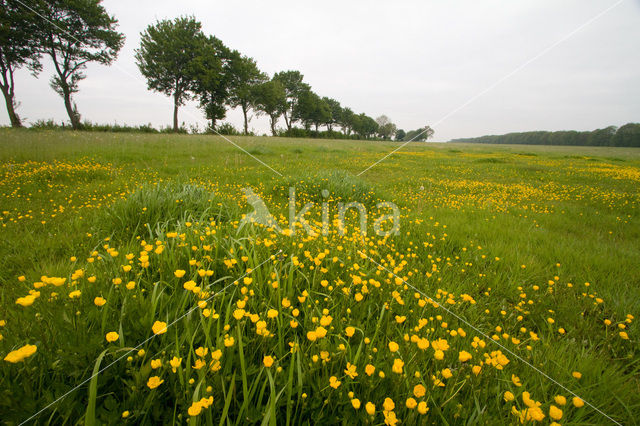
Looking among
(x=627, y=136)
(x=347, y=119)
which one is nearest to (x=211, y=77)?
(x=347, y=119)

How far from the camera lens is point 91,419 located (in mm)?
904

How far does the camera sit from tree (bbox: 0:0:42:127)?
15422 mm

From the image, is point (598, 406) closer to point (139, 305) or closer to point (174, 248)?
point (139, 305)

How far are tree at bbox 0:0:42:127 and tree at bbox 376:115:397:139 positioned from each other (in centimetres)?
8268

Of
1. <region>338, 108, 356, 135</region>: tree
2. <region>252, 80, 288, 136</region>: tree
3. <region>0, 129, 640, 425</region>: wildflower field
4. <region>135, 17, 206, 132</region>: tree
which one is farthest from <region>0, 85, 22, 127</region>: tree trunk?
<region>338, 108, 356, 135</region>: tree

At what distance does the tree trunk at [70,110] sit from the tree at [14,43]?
2.83 metres

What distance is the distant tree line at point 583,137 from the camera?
125 feet

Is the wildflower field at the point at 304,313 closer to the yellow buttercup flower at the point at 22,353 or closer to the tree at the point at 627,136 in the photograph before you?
the yellow buttercup flower at the point at 22,353

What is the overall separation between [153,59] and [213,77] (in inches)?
248

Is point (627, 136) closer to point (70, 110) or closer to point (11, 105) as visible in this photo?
point (70, 110)

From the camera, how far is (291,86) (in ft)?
186

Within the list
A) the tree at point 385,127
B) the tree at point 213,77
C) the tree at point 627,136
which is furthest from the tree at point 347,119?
the tree at point 627,136

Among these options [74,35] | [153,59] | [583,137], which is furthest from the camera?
[583,137]

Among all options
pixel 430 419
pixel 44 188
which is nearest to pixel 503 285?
pixel 430 419
